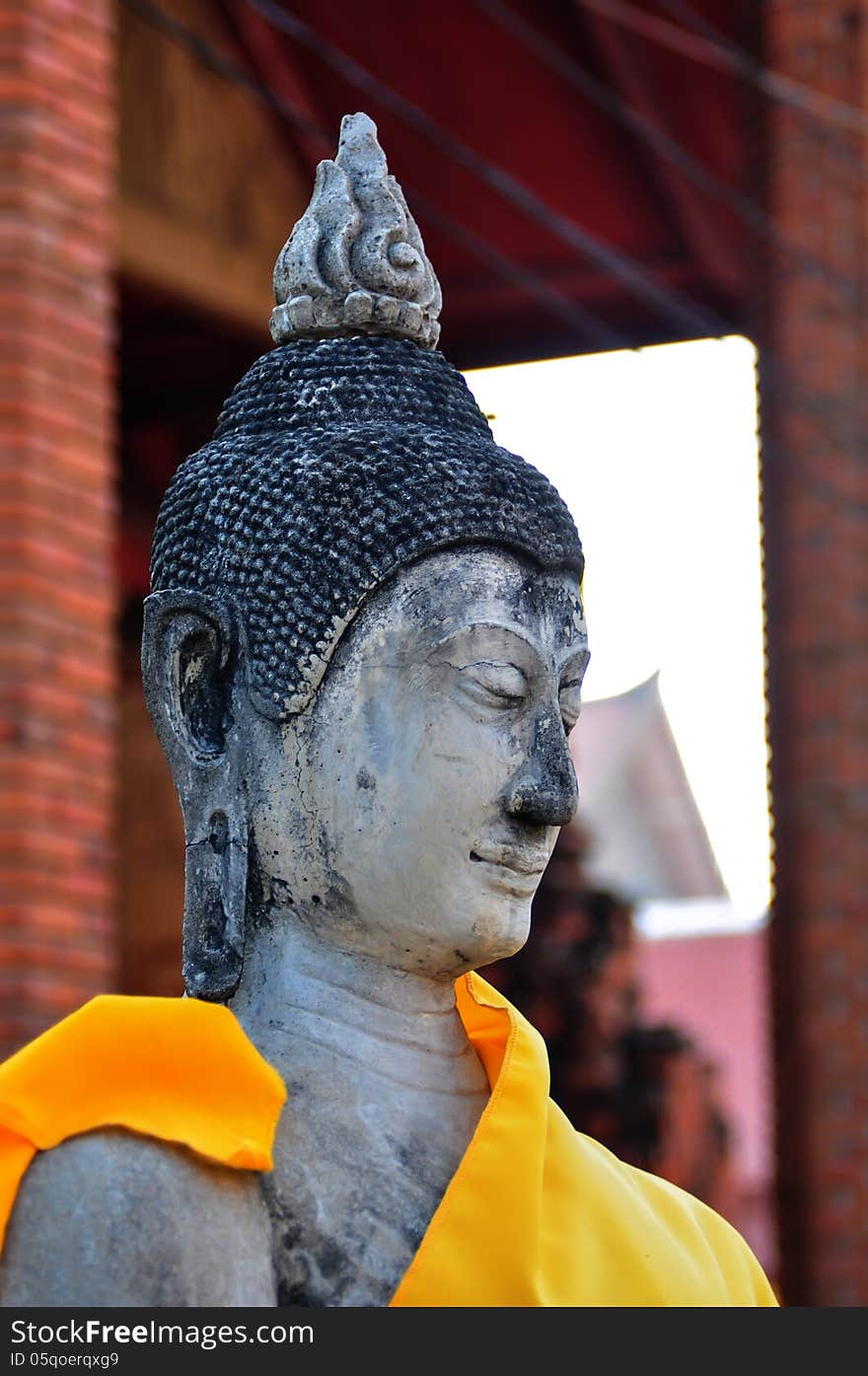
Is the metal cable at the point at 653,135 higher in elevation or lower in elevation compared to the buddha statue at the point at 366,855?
higher

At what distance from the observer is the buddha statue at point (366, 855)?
2508 millimetres

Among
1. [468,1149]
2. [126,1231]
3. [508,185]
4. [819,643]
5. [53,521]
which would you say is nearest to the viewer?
[126,1231]

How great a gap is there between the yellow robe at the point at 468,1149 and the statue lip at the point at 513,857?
0.69ft

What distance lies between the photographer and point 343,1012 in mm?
2729

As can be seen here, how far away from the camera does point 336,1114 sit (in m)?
2.64

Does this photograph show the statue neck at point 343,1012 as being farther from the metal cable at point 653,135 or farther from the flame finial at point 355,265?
the metal cable at point 653,135

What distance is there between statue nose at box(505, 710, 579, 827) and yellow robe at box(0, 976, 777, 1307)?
0.92 ft

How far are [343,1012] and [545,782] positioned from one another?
1.09 feet

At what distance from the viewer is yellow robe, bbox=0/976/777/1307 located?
2.44 m

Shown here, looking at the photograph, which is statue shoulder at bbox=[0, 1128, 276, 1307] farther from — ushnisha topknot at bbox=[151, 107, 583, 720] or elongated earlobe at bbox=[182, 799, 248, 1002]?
ushnisha topknot at bbox=[151, 107, 583, 720]

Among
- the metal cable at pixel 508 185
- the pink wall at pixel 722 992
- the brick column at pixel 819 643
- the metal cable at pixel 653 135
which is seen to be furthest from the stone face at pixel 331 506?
the pink wall at pixel 722 992

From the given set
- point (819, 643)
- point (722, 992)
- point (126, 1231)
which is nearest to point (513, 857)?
point (126, 1231)

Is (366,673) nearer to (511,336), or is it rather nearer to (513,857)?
(513,857)

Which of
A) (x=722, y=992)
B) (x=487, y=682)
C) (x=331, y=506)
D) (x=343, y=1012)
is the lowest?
(x=722, y=992)
